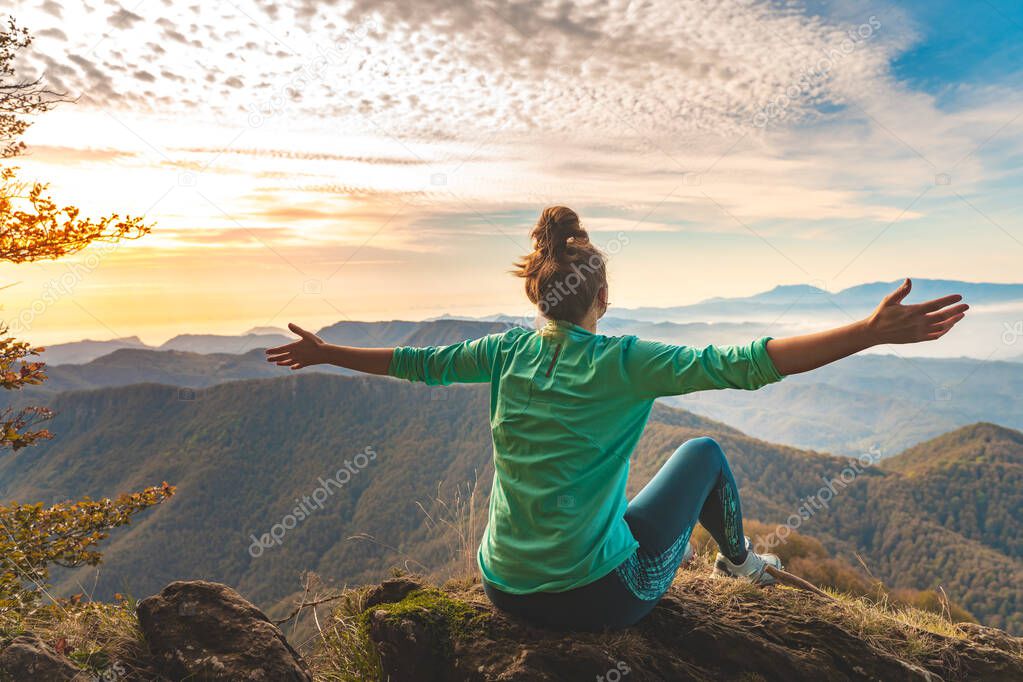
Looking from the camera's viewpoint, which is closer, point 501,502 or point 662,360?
point 662,360

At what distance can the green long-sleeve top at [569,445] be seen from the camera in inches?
107

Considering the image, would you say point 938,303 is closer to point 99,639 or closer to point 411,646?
point 411,646

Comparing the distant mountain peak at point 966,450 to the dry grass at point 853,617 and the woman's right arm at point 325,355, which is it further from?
the woman's right arm at point 325,355

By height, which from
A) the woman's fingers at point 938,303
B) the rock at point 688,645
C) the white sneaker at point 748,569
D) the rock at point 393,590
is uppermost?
the woman's fingers at point 938,303

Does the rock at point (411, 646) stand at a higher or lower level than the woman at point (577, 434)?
lower

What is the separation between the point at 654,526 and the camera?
3.24m

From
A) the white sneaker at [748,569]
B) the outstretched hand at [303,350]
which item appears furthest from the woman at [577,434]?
the white sneaker at [748,569]

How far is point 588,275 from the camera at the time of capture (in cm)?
288

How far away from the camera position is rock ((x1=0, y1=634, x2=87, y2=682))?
9.73 feet

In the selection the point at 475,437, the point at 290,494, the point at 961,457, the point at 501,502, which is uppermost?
the point at 501,502

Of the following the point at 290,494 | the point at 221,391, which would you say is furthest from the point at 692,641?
the point at 221,391

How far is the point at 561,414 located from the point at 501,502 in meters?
0.57

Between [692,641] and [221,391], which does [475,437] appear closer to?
[221,391]

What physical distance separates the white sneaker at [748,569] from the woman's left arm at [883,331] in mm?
2253
